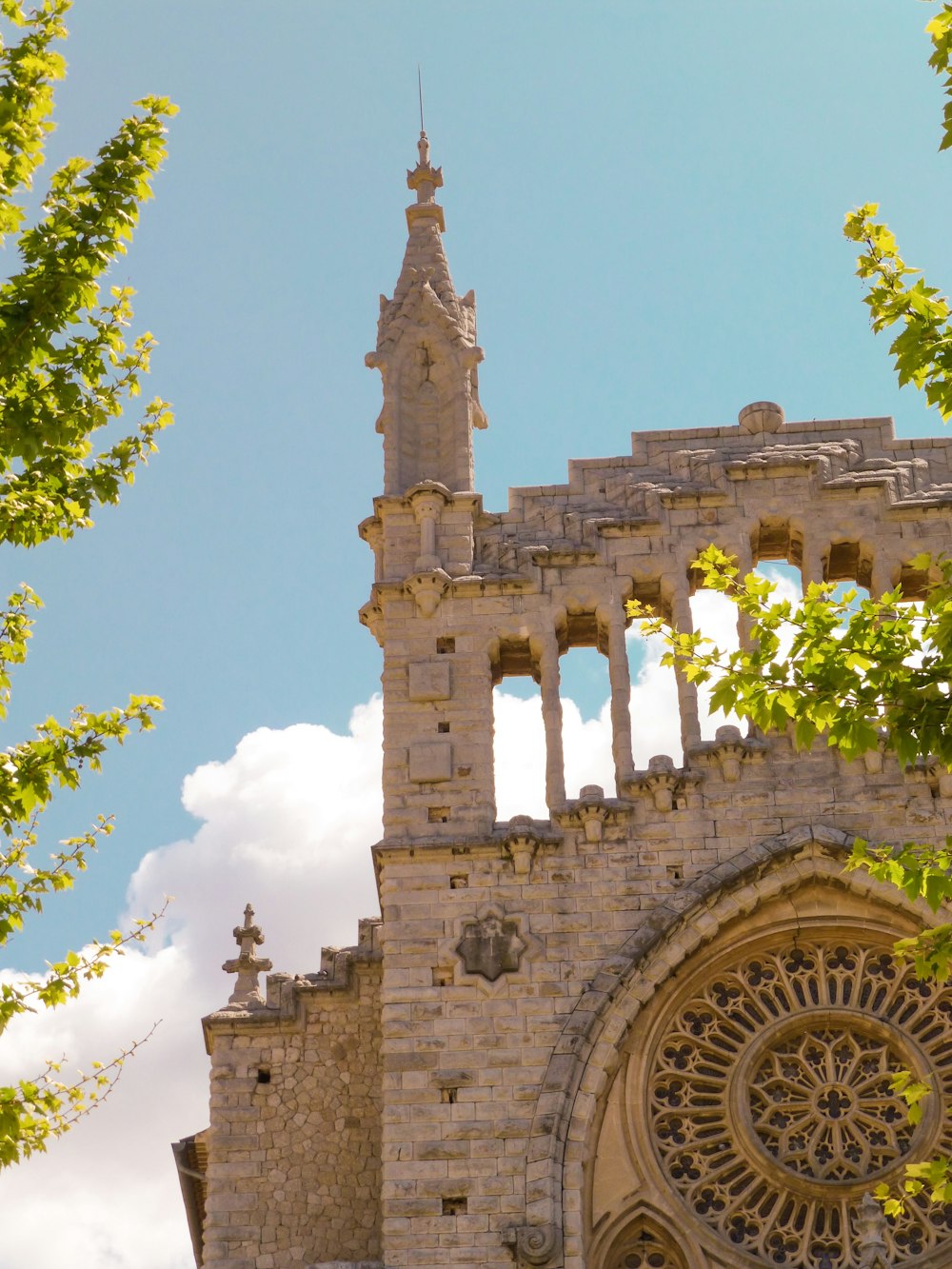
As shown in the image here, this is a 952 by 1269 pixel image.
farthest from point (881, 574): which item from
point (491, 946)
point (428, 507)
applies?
point (491, 946)

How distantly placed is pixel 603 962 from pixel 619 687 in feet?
11.2

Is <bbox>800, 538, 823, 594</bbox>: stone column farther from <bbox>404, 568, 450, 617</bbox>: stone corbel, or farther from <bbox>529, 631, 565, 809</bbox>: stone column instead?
<bbox>404, 568, 450, 617</bbox>: stone corbel

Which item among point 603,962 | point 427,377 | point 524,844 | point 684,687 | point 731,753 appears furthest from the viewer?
point 427,377

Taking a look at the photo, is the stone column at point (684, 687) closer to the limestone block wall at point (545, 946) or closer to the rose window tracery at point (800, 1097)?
the limestone block wall at point (545, 946)

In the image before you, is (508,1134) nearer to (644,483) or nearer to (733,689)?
(644,483)

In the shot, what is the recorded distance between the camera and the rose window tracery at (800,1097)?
72.1 feet

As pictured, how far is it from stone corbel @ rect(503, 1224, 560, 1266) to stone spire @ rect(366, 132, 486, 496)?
8887mm

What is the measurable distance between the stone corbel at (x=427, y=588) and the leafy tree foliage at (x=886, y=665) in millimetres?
11460

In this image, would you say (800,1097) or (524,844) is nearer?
(800,1097)

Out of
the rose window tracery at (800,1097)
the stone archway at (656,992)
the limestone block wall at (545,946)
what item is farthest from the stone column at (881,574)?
the rose window tracery at (800,1097)

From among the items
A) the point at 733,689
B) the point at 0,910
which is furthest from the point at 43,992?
the point at 733,689

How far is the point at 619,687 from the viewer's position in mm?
24984

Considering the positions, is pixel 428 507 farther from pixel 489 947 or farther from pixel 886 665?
pixel 886 665

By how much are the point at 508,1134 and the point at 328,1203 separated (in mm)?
2560
